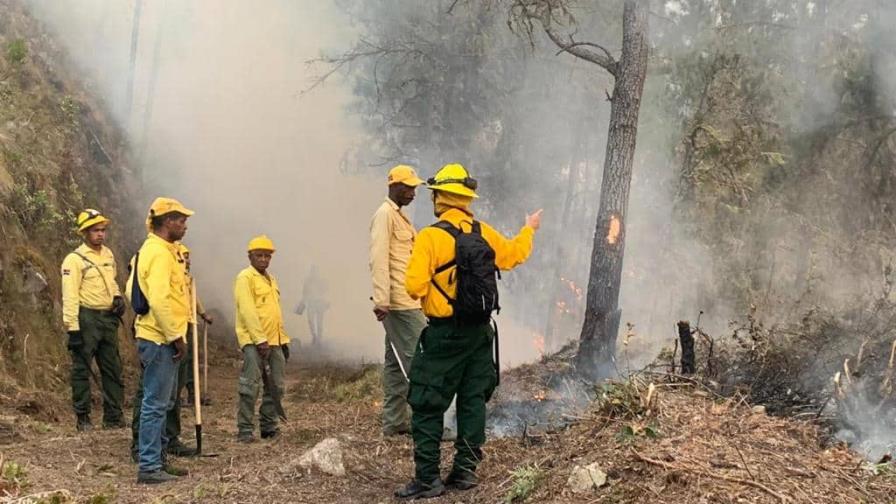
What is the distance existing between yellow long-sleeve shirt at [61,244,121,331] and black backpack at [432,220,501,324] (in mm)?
4508

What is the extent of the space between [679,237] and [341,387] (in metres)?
8.83

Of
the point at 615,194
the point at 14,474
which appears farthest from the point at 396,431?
the point at 615,194

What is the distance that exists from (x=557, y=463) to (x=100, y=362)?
542 centimetres

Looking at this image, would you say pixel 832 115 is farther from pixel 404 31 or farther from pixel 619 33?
pixel 404 31

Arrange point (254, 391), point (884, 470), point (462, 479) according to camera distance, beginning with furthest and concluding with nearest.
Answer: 1. point (254, 391)
2. point (462, 479)
3. point (884, 470)

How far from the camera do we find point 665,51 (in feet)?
41.1

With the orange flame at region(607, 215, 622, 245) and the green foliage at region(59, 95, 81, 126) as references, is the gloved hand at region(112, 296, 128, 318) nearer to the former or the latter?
the orange flame at region(607, 215, 622, 245)

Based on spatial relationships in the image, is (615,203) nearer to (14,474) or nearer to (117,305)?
(117,305)

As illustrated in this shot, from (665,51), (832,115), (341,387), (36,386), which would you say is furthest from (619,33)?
(36,386)

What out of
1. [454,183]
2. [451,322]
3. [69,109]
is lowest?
[451,322]

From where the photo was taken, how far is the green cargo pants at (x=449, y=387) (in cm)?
461

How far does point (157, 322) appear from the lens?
17.8 feet

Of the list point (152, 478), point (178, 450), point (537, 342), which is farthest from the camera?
point (537, 342)

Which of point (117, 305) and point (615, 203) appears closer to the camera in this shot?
point (117, 305)
